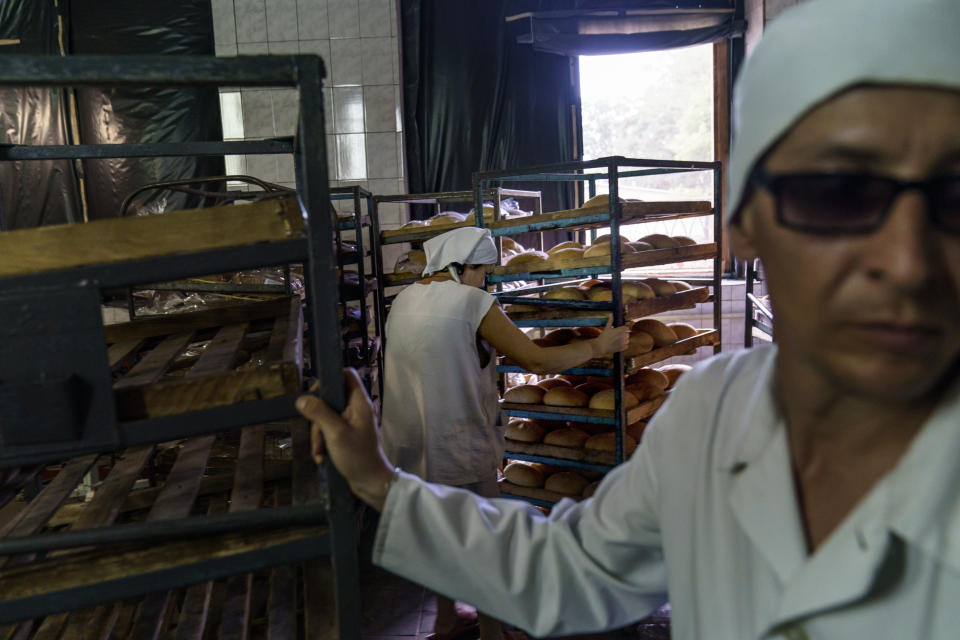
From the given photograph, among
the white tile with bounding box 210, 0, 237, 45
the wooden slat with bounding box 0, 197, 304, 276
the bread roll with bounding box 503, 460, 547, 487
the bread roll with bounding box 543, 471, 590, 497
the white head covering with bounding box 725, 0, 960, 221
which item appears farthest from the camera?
the white tile with bounding box 210, 0, 237, 45

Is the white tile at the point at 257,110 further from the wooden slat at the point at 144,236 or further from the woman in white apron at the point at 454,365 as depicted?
the wooden slat at the point at 144,236

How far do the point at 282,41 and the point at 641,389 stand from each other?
445 cm

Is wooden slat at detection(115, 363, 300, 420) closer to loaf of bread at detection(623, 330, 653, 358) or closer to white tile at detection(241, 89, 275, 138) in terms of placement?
loaf of bread at detection(623, 330, 653, 358)

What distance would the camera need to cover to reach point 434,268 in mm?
3066

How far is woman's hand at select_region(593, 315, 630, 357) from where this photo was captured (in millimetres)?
3002

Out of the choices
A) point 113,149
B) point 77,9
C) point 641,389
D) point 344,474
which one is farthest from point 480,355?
point 77,9

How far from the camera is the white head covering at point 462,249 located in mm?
2979

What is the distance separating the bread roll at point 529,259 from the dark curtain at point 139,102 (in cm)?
378

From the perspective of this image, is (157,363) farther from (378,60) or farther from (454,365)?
(378,60)

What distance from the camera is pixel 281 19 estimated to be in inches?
226

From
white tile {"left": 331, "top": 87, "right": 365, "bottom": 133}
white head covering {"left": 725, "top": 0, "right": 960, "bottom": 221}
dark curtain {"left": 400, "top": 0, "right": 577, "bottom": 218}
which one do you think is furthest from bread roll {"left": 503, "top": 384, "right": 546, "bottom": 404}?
white tile {"left": 331, "top": 87, "right": 365, "bottom": 133}

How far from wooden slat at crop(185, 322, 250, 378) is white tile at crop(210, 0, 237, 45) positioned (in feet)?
16.5

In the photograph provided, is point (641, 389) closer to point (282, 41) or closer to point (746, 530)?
point (746, 530)

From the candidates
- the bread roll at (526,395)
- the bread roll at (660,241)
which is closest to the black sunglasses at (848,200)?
the bread roll at (526,395)
